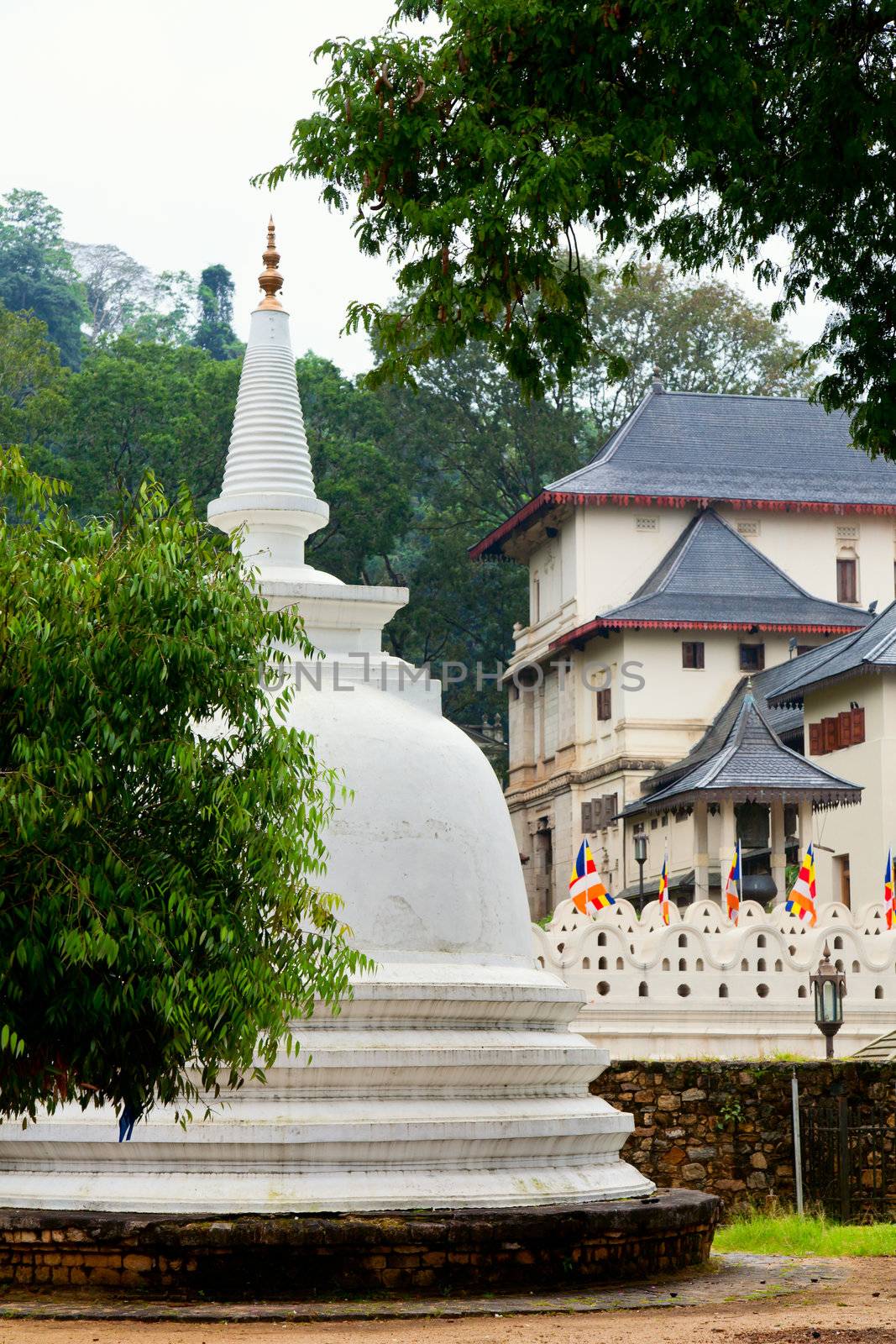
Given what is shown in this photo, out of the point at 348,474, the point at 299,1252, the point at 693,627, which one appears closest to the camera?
the point at 299,1252

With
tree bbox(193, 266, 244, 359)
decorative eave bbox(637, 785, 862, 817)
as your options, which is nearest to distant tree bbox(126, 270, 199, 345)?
tree bbox(193, 266, 244, 359)

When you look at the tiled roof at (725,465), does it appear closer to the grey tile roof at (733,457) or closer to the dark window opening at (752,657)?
the grey tile roof at (733,457)

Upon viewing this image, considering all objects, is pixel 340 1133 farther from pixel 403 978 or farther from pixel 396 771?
pixel 396 771

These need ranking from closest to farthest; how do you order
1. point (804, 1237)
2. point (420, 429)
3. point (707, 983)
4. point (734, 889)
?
1. point (804, 1237)
2. point (707, 983)
3. point (734, 889)
4. point (420, 429)

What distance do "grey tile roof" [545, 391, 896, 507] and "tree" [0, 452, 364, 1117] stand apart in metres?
37.0

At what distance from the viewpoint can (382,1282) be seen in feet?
35.8

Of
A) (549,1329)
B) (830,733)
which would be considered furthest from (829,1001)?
(830,733)

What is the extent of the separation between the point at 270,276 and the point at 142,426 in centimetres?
3544

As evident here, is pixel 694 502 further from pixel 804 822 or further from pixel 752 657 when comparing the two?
pixel 804 822

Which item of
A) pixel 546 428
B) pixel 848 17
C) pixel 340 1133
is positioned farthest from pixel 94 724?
pixel 546 428

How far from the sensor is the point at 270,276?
1563 cm

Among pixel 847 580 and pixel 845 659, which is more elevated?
pixel 847 580

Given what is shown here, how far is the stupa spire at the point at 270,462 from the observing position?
586 inches

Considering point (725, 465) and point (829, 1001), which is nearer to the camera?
point (829, 1001)
